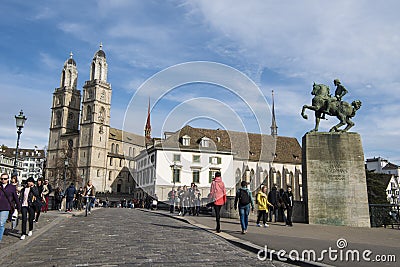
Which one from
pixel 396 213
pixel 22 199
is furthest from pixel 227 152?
pixel 22 199

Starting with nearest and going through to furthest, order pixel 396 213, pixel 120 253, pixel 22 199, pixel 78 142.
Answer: pixel 120 253
pixel 22 199
pixel 396 213
pixel 78 142

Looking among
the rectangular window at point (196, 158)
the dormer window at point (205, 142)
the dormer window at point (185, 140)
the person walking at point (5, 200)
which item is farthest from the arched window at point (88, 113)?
the person walking at point (5, 200)

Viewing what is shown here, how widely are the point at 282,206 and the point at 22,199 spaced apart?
35.5ft

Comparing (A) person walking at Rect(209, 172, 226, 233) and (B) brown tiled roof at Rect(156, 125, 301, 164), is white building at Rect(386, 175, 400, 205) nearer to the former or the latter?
(B) brown tiled roof at Rect(156, 125, 301, 164)

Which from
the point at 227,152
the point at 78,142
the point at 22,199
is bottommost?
the point at 22,199

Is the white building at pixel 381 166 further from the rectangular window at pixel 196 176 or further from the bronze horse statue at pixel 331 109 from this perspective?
the bronze horse statue at pixel 331 109

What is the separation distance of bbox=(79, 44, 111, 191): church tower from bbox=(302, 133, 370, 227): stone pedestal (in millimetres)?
85579

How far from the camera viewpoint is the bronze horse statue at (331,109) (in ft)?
56.2

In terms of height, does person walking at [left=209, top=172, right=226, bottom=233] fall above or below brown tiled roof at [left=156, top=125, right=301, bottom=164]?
below

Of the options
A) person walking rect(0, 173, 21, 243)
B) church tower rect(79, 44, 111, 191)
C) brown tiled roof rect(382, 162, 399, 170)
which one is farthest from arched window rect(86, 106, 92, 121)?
brown tiled roof rect(382, 162, 399, 170)

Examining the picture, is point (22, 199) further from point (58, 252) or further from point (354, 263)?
point (354, 263)

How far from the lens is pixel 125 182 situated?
104 metres

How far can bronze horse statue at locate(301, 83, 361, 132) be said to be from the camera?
675 inches

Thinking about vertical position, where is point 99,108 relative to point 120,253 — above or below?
above
